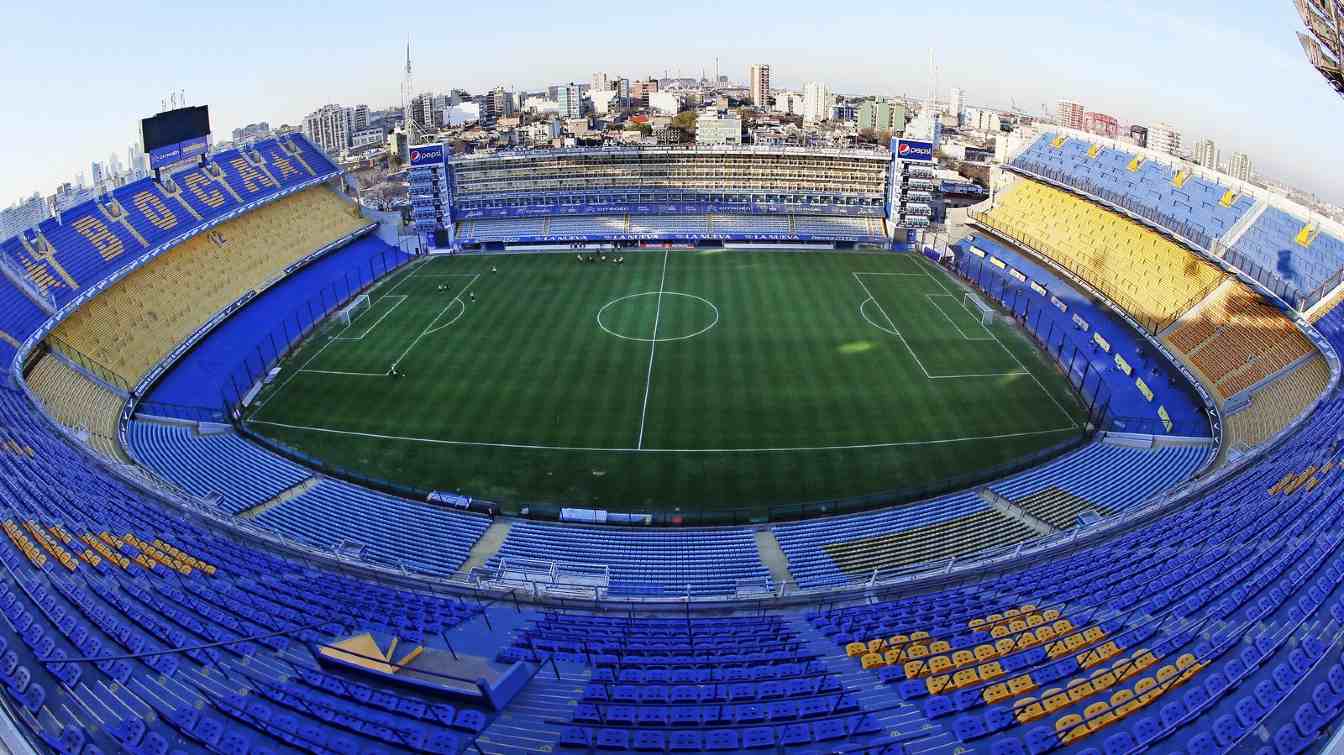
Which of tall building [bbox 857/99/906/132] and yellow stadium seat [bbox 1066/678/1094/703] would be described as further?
tall building [bbox 857/99/906/132]

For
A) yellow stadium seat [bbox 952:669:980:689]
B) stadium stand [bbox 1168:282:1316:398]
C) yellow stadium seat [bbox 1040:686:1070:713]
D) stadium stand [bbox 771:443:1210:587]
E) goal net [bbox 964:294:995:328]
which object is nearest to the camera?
yellow stadium seat [bbox 1040:686:1070:713]

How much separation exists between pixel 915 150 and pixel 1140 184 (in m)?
19.6

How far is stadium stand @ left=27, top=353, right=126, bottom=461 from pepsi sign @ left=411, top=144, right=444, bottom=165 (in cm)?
3523

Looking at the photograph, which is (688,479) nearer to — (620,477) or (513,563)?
(620,477)

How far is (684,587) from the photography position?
25.9 m

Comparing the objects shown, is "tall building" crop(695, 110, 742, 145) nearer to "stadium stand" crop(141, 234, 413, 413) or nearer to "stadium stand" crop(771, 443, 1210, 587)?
"stadium stand" crop(141, 234, 413, 413)

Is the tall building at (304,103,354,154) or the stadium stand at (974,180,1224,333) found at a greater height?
the tall building at (304,103,354,154)

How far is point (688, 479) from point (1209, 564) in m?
19.0

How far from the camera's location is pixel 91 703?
16.1 m

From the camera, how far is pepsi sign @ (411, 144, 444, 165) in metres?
69.6

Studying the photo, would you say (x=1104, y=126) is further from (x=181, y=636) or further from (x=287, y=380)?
(x=181, y=636)

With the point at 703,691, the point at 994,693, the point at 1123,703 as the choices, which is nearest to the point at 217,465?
the point at 703,691

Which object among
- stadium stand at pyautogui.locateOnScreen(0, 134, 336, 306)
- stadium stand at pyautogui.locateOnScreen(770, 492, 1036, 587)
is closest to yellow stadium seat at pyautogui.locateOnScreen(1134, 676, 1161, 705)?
stadium stand at pyautogui.locateOnScreen(770, 492, 1036, 587)

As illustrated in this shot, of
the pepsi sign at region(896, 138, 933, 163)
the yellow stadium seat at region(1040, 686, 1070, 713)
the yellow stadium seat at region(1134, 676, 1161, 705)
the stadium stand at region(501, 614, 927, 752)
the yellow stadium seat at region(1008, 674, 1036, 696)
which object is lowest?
the stadium stand at region(501, 614, 927, 752)
